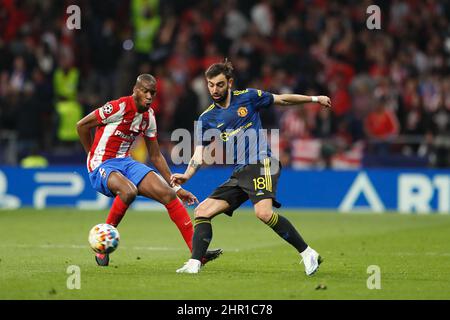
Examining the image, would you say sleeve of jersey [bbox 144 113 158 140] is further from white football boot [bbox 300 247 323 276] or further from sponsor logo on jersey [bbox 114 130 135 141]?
white football boot [bbox 300 247 323 276]

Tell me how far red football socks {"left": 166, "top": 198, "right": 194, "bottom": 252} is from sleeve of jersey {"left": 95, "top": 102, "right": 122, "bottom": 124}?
118 centimetres

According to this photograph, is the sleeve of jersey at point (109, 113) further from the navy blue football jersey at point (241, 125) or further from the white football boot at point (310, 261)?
the white football boot at point (310, 261)

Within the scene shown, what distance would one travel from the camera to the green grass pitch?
8.88 metres

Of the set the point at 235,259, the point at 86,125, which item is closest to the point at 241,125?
the point at 86,125

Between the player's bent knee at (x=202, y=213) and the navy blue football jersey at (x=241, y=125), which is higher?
the navy blue football jersey at (x=241, y=125)

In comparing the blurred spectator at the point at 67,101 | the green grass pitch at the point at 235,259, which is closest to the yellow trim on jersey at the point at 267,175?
the green grass pitch at the point at 235,259

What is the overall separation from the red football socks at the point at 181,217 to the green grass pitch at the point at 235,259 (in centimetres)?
45

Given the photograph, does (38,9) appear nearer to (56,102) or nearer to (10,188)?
(56,102)

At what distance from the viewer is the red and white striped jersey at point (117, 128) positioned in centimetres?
1121

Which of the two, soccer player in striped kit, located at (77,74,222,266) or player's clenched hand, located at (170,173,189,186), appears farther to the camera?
soccer player in striped kit, located at (77,74,222,266)

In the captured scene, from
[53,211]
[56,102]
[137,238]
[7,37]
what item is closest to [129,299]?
[137,238]

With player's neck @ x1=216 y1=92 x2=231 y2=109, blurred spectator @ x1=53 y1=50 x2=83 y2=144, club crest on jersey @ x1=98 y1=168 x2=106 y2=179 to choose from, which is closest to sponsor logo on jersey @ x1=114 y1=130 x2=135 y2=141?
club crest on jersey @ x1=98 y1=168 x2=106 y2=179

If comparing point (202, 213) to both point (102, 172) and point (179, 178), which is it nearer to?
point (179, 178)
